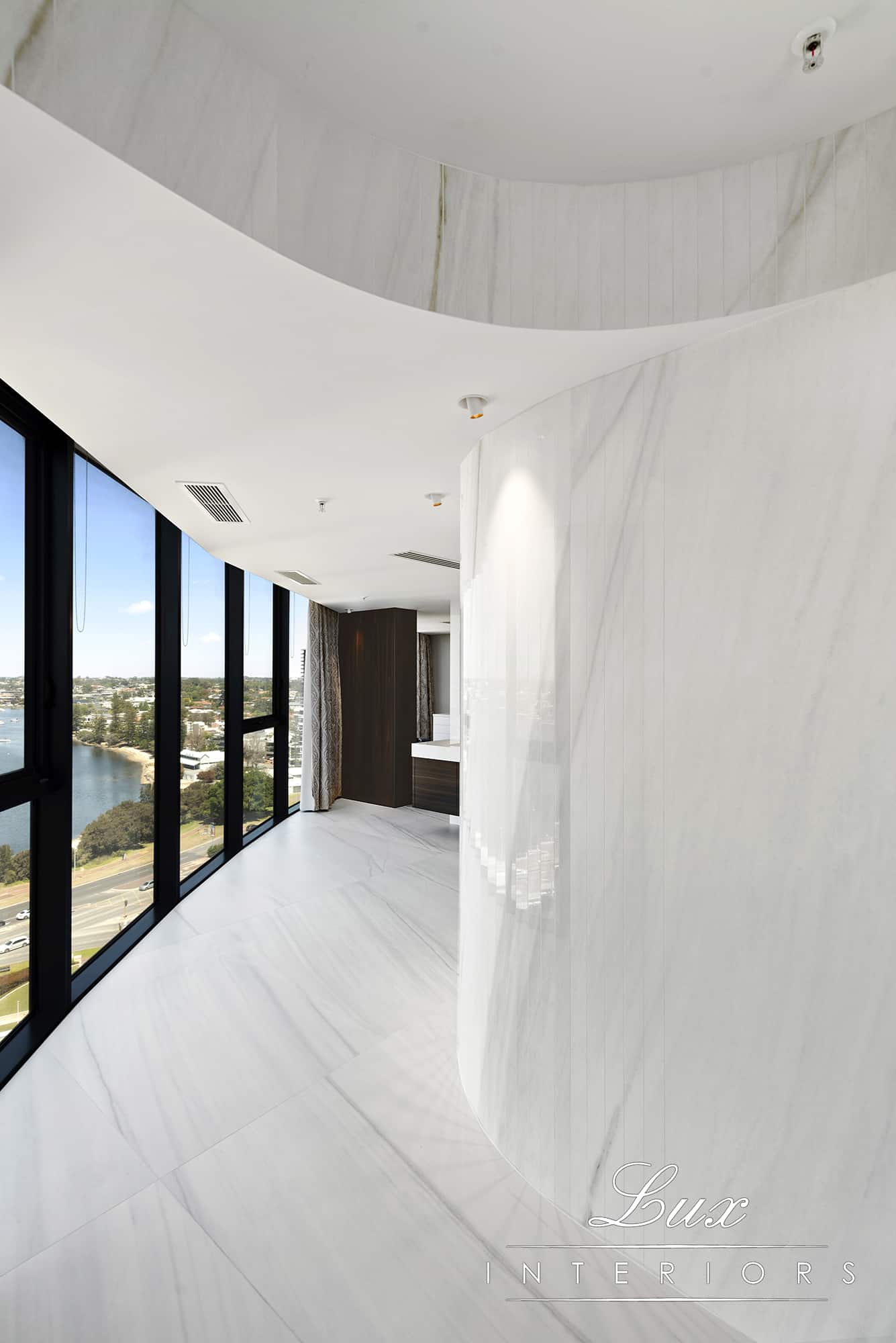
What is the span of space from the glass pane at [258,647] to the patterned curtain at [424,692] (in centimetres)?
288

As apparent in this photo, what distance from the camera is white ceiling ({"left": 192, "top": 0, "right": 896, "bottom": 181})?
3.27 feet

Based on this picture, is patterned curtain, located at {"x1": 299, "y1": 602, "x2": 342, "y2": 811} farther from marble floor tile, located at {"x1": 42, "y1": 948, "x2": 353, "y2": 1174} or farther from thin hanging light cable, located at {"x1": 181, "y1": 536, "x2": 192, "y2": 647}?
marble floor tile, located at {"x1": 42, "y1": 948, "x2": 353, "y2": 1174}

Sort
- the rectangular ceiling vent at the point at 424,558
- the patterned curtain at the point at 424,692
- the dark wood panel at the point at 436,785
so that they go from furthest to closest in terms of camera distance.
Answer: the patterned curtain at the point at 424,692
the dark wood panel at the point at 436,785
the rectangular ceiling vent at the point at 424,558

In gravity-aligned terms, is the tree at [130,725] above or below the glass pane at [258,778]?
above

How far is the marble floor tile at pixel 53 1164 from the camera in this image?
1607 millimetres

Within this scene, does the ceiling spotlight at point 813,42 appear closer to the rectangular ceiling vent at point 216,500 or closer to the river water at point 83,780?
the rectangular ceiling vent at point 216,500

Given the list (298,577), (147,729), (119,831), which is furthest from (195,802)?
(298,577)

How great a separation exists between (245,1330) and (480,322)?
7.23 feet

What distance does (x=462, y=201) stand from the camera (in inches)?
52.4

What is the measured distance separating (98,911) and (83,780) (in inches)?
27.2

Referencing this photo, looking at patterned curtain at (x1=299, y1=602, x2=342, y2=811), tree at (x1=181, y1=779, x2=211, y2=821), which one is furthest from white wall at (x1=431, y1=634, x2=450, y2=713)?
tree at (x1=181, y1=779, x2=211, y2=821)

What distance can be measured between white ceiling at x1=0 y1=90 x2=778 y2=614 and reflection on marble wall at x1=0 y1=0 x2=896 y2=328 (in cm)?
4

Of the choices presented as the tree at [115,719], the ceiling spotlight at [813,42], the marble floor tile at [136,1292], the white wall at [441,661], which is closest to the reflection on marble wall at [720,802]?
the ceiling spotlight at [813,42]

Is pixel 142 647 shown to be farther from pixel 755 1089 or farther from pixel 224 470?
pixel 755 1089
